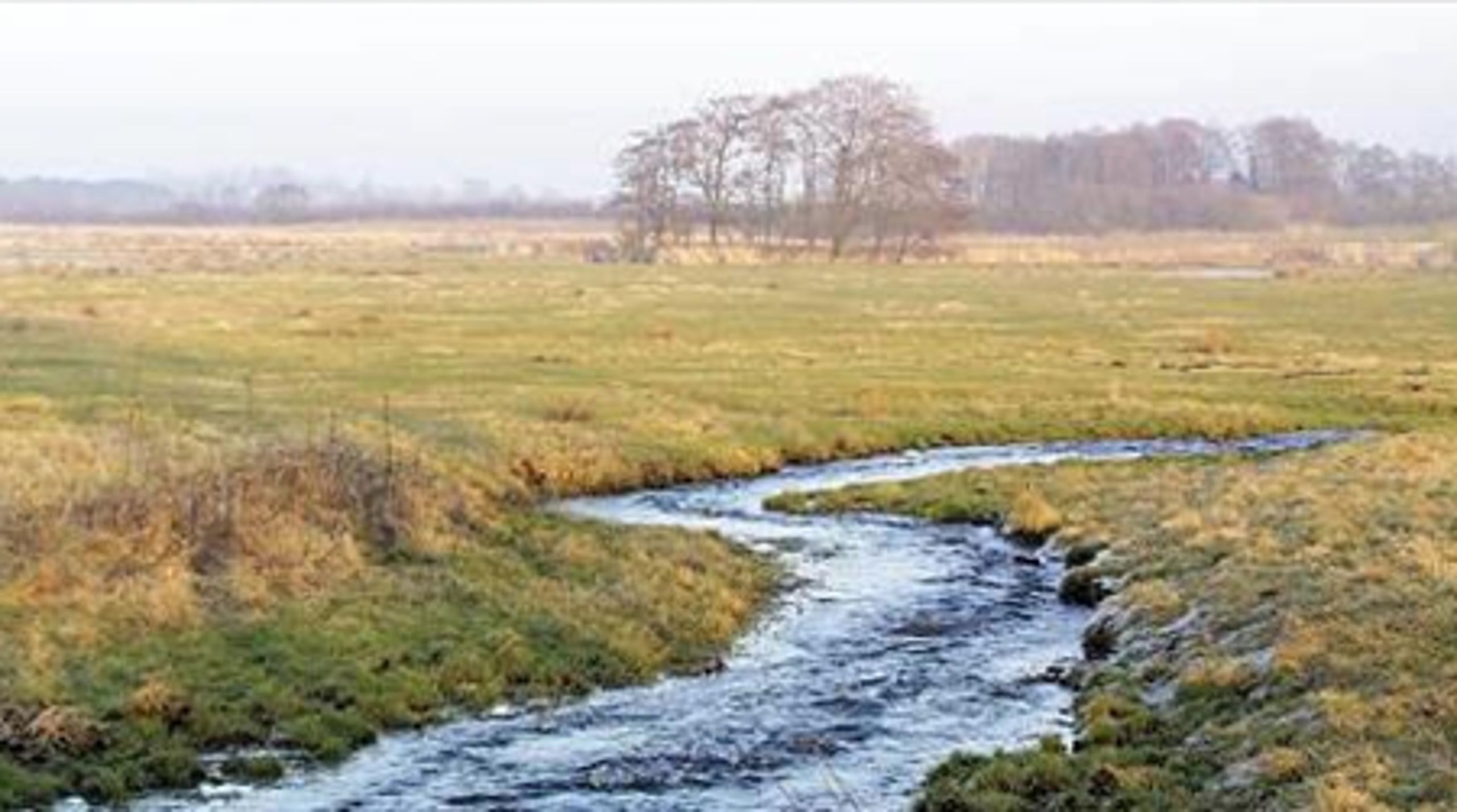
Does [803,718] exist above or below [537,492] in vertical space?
above

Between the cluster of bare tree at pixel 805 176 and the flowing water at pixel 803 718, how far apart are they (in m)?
128

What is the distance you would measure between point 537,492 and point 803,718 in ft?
61.6

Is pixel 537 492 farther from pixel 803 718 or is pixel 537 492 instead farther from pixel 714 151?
pixel 714 151

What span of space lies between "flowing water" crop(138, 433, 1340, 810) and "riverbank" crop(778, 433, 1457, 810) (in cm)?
94

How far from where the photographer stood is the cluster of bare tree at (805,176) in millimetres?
161500

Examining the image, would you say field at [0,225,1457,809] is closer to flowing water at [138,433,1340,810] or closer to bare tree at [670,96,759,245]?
flowing water at [138,433,1340,810]

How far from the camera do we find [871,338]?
253ft

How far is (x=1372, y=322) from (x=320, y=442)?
66284 millimetres

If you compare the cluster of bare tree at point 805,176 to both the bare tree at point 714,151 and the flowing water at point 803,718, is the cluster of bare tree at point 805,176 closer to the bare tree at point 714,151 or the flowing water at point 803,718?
the bare tree at point 714,151

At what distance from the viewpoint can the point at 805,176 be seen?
171 meters

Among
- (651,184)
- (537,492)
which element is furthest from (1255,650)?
(651,184)

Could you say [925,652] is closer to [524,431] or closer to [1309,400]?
[524,431]

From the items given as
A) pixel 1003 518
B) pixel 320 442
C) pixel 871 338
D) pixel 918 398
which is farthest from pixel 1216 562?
pixel 871 338

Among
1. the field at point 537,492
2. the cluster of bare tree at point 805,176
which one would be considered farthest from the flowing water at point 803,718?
the cluster of bare tree at point 805,176
